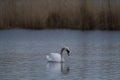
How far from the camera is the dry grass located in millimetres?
24719

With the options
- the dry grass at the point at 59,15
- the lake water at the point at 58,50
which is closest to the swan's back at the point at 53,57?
the lake water at the point at 58,50

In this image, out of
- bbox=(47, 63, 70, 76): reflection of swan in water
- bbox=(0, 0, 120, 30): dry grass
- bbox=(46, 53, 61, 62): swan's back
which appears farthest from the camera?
bbox=(0, 0, 120, 30): dry grass

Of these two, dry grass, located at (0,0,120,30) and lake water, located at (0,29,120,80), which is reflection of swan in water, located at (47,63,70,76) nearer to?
lake water, located at (0,29,120,80)

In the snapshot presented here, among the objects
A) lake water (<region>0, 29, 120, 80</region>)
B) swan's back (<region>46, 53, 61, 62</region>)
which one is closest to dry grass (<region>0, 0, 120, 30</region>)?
lake water (<region>0, 29, 120, 80</region>)

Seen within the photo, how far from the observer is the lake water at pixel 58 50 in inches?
542

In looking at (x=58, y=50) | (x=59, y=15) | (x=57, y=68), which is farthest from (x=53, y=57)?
(x=59, y=15)

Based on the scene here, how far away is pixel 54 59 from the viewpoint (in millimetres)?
16562

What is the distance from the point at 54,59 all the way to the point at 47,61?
0.36 m

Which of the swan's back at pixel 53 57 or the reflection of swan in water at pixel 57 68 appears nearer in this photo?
the reflection of swan in water at pixel 57 68

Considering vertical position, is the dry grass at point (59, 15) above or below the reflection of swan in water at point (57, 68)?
below

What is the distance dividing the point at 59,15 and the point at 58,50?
5.92 metres

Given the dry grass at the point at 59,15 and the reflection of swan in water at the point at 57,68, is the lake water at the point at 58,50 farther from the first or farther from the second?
the dry grass at the point at 59,15

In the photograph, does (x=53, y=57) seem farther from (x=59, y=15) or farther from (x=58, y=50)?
(x=59, y=15)

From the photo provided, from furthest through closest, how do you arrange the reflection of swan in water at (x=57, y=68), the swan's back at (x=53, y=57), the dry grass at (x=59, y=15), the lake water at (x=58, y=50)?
1. the dry grass at (x=59, y=15)
2. the swan's back at (x=53, y=57)
3. the reflection of swan in water at (x=57, y=68)
4. the lake water at (x=58, y=50)
